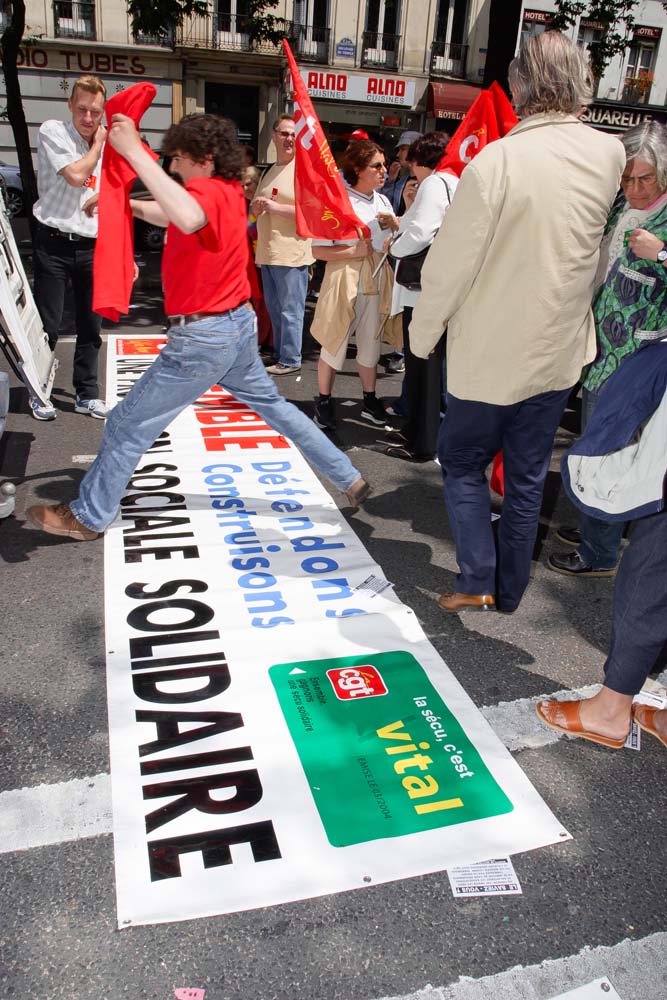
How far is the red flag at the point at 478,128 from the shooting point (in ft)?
15.0

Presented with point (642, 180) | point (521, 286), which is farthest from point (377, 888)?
point (642, 180)

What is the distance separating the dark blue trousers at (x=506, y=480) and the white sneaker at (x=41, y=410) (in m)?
3.15

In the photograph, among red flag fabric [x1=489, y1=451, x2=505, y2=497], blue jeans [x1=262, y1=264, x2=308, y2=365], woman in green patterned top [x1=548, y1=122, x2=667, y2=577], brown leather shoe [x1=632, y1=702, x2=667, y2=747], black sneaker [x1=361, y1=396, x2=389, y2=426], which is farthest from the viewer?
blue jeans [x1=262, y1=264, x2=308, y2=365]

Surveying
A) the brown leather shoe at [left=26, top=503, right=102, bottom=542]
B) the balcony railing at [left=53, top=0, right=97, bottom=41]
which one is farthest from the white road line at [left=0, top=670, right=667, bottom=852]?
the balcony railing at [left=53, top=0, right=97, bottom=41]

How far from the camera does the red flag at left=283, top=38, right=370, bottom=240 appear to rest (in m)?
4.96

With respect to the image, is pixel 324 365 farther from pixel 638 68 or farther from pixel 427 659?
pixel 638 68

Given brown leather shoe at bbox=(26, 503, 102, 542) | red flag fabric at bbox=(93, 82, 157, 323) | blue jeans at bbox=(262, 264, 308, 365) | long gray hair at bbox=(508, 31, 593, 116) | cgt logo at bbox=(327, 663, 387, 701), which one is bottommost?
cgt logo at bbox=(327, 663, 387, 701)

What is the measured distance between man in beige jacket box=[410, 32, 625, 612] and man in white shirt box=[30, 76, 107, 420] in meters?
3.13

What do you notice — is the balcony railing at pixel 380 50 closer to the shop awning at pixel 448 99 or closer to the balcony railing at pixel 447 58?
the balcony railing at pixel 447 58

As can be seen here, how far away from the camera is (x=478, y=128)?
15.3 ft

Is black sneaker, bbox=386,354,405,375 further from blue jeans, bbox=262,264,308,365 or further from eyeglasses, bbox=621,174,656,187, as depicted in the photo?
eyeglasses, bbox=621,174,656,187

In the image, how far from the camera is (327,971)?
71.6 inches

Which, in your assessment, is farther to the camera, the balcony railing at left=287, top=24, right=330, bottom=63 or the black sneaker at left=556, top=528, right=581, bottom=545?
the balcony railing at left=287, top=24, right=330, bottom=63

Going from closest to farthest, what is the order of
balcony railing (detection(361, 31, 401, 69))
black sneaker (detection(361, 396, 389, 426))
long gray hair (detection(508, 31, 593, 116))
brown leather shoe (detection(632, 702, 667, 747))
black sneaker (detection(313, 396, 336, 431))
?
1. long gray hair (detection(508, 31, 593, 116))
2. brown leather shoe (detection(632, 702, 667, 747))
3. black sneaker (detection(313, 396, 336, 431))
4. black sneaker (detection(361, 396, 389, 426))
5. balcony railing (detection(361, 31, 401, 69))
